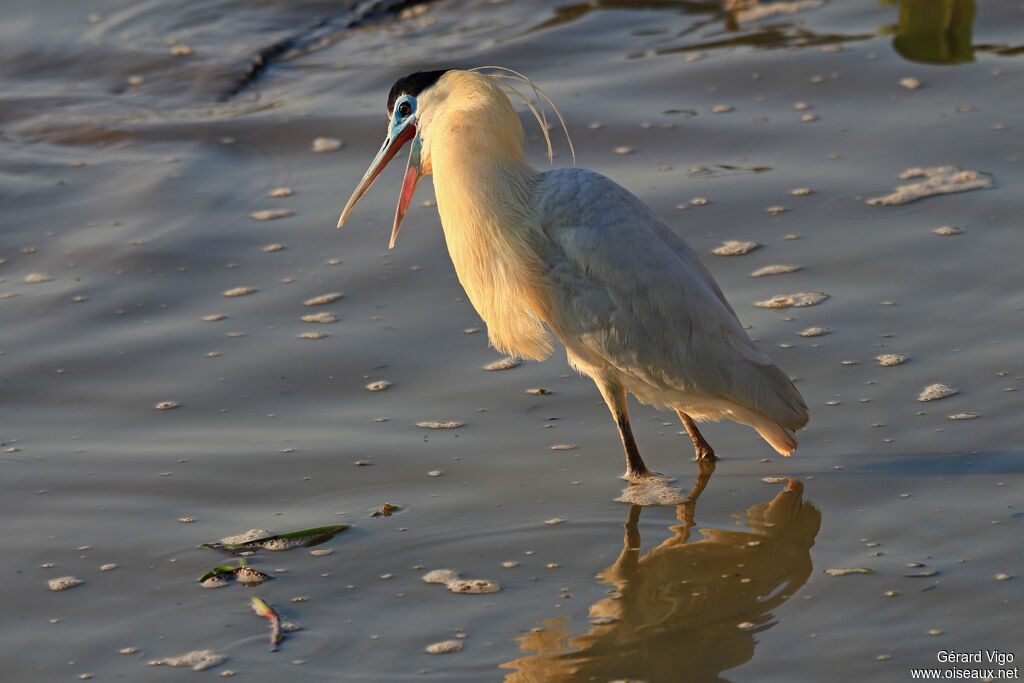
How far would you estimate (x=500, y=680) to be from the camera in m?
3.41

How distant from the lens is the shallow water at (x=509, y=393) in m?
3.67

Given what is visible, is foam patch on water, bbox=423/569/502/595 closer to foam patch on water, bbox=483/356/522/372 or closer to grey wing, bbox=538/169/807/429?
grey wing, bbox=538/169/807/429

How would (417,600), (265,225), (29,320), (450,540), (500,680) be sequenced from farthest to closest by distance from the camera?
1. (265,225)
2. (29,320)
3. (450,540)
4. (417,600)
5. (500,680)

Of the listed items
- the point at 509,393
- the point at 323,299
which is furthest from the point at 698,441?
the point at 323,299

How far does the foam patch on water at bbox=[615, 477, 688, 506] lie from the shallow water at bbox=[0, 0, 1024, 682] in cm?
8

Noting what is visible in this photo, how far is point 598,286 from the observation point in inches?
173

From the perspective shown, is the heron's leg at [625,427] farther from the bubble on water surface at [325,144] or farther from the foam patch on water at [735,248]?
the bubble on water surface at [325,144]

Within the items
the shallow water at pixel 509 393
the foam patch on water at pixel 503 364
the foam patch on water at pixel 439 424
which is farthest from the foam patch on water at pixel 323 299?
the foam patch on water at pixel 439 424

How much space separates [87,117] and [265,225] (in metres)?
2.89

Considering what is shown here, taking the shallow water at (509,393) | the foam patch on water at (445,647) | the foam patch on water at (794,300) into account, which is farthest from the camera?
the foam patch on water at (794,300)

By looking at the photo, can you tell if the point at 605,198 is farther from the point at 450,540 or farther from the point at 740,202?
the point at 740,202

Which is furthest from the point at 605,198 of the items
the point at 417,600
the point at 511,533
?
the point at 417,600

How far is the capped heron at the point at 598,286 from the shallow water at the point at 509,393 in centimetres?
34

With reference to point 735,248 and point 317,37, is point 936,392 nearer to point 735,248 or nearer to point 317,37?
point 735,248
